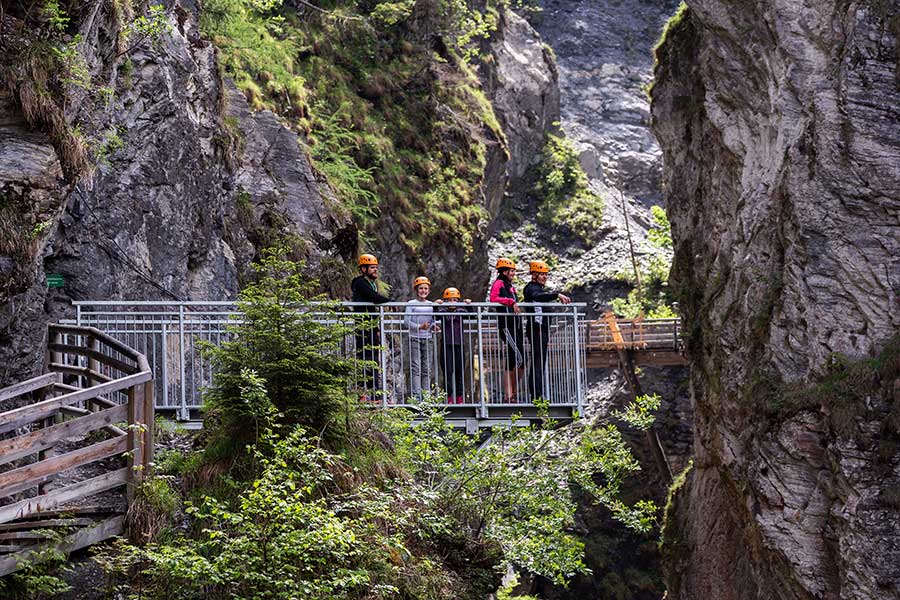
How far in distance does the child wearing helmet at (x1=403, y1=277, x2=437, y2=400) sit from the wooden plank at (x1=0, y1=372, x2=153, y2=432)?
16.6 feet

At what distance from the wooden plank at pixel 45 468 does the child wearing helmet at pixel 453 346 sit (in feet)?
18.7

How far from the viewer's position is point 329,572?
10.4 m

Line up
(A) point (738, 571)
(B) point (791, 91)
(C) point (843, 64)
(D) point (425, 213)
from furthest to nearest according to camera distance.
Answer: (D) point (425, 213)
(A) point (738, 571)
(B) point (791, 91)
(C) point (843, 64)

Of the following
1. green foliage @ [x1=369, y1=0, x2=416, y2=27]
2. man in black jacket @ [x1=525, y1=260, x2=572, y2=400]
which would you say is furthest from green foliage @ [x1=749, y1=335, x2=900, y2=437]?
green foliage @ [x1=369, y1=0, x2=416, y2=27]

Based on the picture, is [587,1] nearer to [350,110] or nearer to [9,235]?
[350,110]

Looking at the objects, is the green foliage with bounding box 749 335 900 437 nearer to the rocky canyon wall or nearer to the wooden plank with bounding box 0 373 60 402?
the rocky canyon wall

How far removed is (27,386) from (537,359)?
24.1 feet

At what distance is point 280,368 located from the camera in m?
11.9

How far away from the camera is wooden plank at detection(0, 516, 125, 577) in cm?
995

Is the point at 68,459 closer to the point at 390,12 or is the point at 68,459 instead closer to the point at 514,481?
the point at 514,481

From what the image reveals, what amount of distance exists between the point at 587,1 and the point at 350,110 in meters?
31.4

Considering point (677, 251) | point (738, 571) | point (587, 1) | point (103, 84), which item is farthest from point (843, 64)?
point (587, 1)

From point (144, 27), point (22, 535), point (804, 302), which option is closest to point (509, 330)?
point (804, 302)

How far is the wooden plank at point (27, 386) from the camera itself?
439 inches
